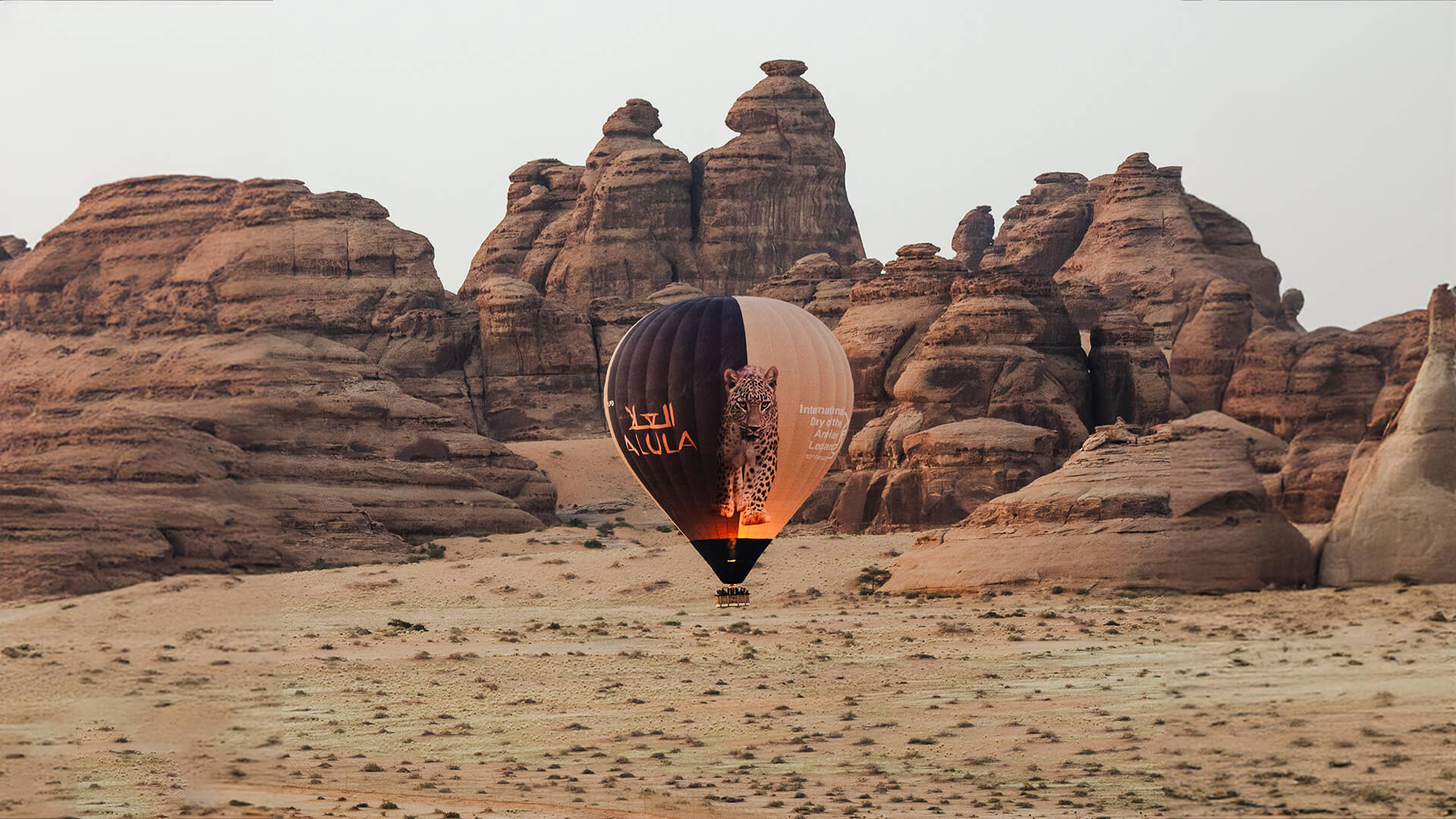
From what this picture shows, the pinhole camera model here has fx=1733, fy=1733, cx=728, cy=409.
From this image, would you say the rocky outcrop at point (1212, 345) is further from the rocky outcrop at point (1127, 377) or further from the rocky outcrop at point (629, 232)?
the rocky outcrop at point (629, 232)

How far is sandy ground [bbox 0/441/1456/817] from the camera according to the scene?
9.70 m

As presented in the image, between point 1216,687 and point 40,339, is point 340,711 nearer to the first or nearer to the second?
point 1216,687

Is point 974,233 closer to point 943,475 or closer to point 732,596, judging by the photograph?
point 943,475

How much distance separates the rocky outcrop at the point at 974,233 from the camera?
5620 inches

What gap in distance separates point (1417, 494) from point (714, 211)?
257ft

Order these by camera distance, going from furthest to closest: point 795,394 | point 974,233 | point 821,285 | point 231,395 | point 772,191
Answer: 1. point 974,233
2. point 772,191
3. point 821,285
4. point 231,395
5. point 795,394

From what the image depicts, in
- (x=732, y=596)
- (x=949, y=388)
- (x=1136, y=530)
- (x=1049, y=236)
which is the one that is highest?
(x=1049, y=236)

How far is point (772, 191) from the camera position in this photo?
386 feet

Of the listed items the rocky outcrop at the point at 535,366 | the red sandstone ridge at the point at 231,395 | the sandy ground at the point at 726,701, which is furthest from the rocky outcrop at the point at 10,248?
the sandy ground at the point at 726,701

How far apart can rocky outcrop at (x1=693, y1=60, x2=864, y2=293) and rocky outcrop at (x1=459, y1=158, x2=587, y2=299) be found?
10.9 m

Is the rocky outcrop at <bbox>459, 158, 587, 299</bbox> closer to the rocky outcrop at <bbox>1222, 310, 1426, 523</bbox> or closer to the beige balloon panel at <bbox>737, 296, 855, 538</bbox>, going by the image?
the rocky outcrop at <bbox>1222, 310, 1426, 523</bbox>

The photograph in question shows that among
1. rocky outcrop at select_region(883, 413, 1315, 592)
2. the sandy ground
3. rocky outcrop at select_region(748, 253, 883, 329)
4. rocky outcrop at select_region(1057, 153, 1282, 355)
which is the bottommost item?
the sandy ground

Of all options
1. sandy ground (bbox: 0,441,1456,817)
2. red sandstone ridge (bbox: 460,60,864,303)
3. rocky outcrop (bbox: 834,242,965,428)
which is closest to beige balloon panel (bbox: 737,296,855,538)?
sandy ground (bbox: 0,441,1456,817)

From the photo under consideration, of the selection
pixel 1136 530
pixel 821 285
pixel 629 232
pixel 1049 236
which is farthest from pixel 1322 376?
pixel 629 232
